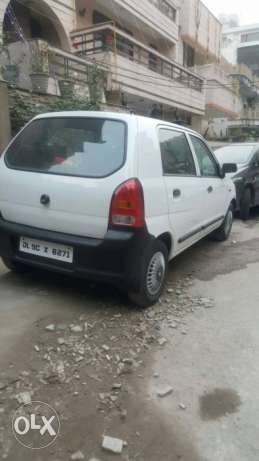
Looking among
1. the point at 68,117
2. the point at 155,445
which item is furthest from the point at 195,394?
the point at 68,117

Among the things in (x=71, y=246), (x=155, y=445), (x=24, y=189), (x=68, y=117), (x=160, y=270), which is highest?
(x=68, y=117)

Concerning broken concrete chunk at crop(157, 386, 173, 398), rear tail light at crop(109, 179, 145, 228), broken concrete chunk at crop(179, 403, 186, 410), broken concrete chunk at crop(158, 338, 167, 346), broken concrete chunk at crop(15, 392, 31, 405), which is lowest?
broken concrete chunk at crop(179, 403, 186, 410)

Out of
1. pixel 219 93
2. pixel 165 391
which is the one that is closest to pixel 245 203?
pixel 165 391

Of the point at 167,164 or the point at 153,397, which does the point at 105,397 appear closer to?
the point at 153,397

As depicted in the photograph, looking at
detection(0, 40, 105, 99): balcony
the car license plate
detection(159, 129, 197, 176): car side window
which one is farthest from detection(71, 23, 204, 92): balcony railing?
the car license plate

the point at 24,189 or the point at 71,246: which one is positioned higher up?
the point at 24,189

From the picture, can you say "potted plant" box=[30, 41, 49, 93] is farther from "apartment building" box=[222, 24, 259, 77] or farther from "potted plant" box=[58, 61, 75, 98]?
"apartment building" box=[222, 24, 259, 77]

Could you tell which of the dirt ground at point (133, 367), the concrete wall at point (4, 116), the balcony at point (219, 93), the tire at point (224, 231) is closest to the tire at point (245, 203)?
the tire at point (224, 231)

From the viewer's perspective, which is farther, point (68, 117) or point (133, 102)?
point (133, 102)

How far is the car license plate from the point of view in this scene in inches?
119

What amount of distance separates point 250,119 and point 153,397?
34521 mm

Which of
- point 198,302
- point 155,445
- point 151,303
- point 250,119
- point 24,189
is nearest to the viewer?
point 155,445

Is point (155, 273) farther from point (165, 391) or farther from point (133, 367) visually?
point (165, 391)

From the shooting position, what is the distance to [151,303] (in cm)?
336
